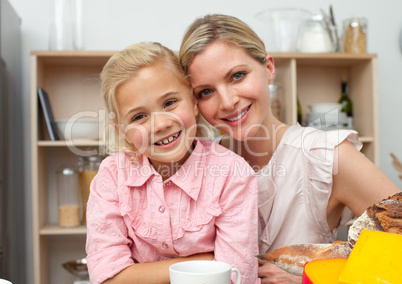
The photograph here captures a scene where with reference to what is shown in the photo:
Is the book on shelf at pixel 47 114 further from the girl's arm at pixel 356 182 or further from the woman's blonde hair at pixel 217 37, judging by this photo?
the girl's arm at pixel 356 182

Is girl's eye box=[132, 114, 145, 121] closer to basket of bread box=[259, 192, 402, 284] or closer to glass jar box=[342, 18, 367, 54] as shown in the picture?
basket of bread box=[259, 192, 402, 284]

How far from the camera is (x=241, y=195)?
1002 mm

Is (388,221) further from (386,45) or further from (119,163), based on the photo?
(386,45)

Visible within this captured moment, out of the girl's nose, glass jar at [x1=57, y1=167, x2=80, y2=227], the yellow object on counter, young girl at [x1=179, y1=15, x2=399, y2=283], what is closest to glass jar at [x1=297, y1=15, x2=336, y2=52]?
young girl at [x1=179, y1=15, x2=399, y2=283]

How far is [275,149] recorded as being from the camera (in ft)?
4.24

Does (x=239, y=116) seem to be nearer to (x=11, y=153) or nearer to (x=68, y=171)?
(x=68, y=171)

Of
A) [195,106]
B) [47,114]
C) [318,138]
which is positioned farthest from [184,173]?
[47,114]

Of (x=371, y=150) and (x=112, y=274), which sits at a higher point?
(x=371, y=150)

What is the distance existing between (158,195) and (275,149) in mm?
448

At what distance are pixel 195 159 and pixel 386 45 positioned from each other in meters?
2.16

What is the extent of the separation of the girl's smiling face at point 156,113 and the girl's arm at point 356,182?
17.4 inches

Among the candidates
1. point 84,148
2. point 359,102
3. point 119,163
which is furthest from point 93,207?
point 359,102

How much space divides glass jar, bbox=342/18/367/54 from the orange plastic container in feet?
7.16

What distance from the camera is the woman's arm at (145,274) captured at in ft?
2.94
